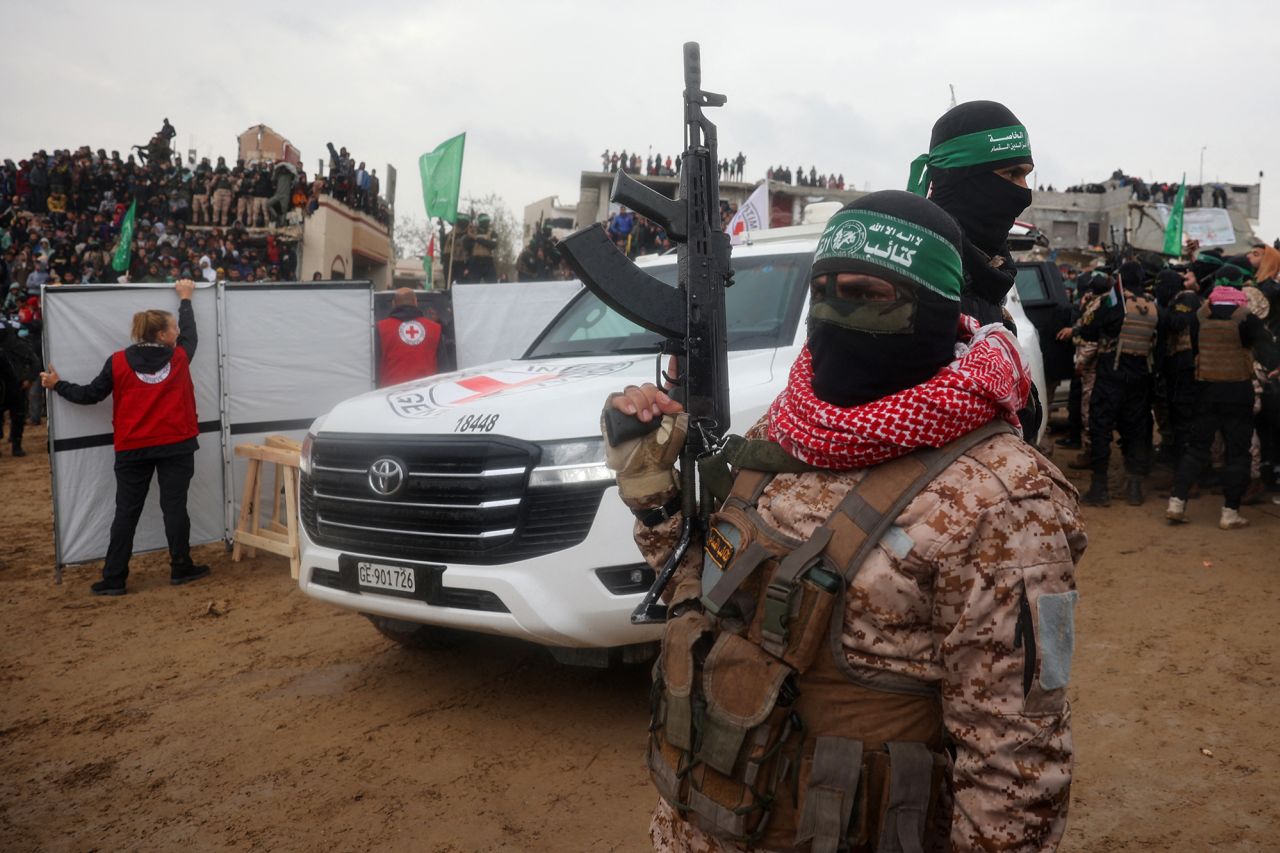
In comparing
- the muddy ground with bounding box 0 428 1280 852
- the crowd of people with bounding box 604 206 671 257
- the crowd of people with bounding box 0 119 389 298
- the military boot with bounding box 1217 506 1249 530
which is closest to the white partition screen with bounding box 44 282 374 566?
the muddy ground with bounding box 0 428 1280 852

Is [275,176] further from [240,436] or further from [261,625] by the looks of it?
[261,625]

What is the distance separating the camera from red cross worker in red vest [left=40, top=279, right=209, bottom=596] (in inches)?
245

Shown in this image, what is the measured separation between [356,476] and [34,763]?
6.08 ft

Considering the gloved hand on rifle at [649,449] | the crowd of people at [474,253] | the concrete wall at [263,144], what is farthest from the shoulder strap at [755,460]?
the concrete wall at [263,144]

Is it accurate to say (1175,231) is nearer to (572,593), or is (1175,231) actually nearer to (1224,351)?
(1224,351)

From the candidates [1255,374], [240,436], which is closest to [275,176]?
[240,436]

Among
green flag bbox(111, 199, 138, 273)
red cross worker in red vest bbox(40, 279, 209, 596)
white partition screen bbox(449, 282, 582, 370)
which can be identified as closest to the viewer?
red cross worker in red vest bbox(40, 279, 209, 596)

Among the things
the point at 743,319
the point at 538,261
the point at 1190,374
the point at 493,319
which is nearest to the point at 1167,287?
the point at 1190,374

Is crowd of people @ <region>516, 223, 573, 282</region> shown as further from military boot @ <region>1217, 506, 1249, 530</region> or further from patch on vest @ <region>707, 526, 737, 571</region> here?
patch on vest @ <region>707, 526, 737, 571</region>

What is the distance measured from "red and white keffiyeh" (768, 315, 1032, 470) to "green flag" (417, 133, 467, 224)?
11070mm

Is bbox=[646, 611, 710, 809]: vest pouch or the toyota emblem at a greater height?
the toyota emblem

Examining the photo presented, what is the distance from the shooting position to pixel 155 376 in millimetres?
6301

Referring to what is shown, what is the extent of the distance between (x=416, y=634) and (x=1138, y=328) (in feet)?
21.7

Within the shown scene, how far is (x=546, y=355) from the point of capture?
492 centimetres
